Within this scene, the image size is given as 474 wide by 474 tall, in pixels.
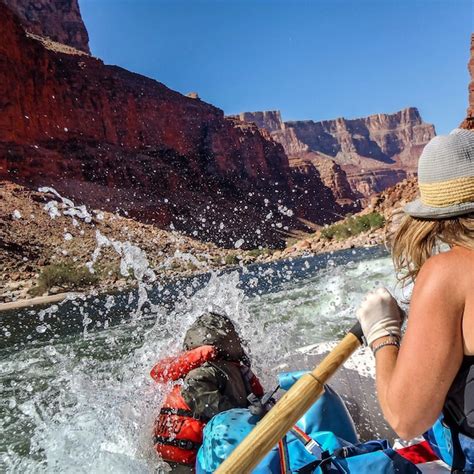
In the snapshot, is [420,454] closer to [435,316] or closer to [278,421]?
[278,421]

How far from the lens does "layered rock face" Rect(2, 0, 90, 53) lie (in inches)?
3760

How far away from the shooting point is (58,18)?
100m

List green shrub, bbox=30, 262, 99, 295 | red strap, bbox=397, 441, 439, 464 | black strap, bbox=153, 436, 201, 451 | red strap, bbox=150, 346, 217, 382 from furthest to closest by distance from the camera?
green shrub, bbox=30, 262, 99, 295 < red strap, bbox=150, 346, 217, 382 < black strap, bbox=153, 436, 201, 451 < red strap, bbox=397, 441, 439, 464

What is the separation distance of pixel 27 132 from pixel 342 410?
6373 cm

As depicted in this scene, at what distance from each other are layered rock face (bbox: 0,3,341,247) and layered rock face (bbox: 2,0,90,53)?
59.8 ft

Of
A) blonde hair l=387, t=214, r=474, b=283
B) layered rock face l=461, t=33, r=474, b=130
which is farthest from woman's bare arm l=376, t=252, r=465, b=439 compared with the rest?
layered rock face l=461, t=33, r=474, b=130

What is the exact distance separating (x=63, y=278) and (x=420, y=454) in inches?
1127

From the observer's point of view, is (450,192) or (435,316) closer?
(435,316)

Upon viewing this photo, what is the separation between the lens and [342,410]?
282 cm

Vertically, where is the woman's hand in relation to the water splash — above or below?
above

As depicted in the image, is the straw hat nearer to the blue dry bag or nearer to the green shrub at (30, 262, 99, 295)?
the blue dry bag

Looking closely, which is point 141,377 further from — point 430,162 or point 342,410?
point 430,162

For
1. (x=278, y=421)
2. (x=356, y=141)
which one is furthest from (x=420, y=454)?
(x=356, y=141)

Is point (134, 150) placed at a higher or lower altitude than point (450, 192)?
higher
